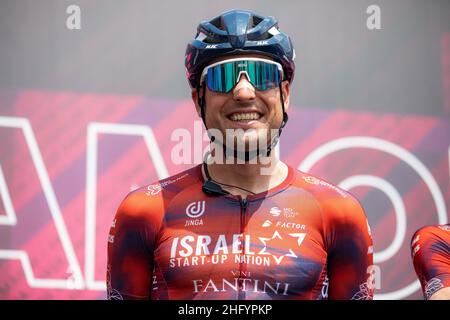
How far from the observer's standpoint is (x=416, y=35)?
20.5 feet

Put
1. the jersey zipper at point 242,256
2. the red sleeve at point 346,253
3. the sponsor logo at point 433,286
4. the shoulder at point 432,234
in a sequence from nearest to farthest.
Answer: the jersey zipper at point 242,256
the red sleeve at point 346,253
the sponsor logo at point 433,286
the shoulder at point 432,234

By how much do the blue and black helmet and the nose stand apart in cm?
13

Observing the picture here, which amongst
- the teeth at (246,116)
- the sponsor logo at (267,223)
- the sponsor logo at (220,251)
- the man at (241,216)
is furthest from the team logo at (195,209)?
the teeth at (246,116)

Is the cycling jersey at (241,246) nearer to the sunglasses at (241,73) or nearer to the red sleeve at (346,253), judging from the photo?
the red sleeve at (346,253)

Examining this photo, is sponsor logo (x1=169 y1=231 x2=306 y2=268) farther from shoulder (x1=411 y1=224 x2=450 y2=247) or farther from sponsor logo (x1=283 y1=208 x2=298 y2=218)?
shoulder (x1=411 y1=224 x2=450 y2=247)

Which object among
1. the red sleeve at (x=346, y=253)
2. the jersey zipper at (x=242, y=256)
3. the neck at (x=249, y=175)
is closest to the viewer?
the jersey zipper at (x=242, y=256)

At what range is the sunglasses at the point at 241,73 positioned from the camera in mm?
3518

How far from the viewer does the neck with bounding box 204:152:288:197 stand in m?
3.60

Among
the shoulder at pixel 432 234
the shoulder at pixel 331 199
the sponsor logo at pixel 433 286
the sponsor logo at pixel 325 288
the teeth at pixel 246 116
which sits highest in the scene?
the teeth at pixel 246 116

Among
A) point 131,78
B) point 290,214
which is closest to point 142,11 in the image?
point 131,78

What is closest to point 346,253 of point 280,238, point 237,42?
point 280,238

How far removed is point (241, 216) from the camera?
3486mm

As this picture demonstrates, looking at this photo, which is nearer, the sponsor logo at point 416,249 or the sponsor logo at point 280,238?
the sponsor logo at point 280,238

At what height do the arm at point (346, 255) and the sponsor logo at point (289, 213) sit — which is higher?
the sponsor logo at point (289, 213)
